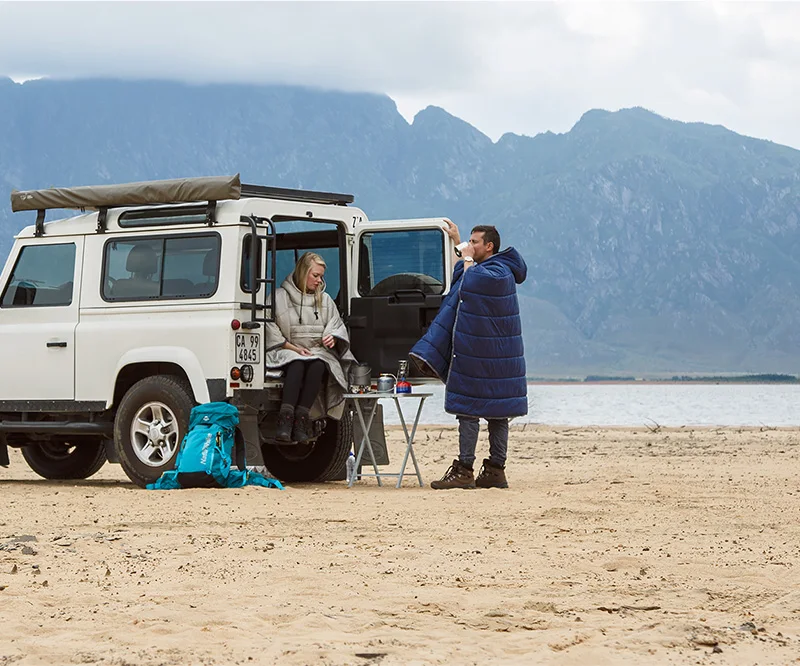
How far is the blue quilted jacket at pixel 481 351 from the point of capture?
34.6ft

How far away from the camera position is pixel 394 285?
11906 mm

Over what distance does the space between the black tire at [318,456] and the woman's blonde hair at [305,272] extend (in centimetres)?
131

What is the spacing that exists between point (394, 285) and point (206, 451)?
2378 millimetres

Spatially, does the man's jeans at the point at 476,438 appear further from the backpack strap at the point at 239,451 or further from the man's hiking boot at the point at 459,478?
the backpack strap at the point at 239,451

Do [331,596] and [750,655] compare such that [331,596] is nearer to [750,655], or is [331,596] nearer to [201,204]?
[750,655]

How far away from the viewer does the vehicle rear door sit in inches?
459

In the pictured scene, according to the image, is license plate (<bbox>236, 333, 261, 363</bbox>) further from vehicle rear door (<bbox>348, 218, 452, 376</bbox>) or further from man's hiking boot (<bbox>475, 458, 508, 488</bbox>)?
man's hiking boot (<bbox>475, 458, 508, 488</bbox>)

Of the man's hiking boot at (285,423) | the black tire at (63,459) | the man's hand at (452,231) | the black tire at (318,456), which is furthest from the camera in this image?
the black tire at (63,459)

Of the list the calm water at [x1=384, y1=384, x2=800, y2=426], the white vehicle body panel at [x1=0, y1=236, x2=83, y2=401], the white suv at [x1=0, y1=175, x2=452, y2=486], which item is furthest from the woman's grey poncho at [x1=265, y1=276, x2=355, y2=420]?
the calm water at [x1=384, y1=384, x2=800, y2=426]

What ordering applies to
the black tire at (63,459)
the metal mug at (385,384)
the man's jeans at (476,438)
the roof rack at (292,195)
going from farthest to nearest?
the black tire at (63,459)
the roof rack at (292,195)
the metal mug at (385,384)
the man's jeans at (476,438)

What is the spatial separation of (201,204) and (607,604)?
6.31 m

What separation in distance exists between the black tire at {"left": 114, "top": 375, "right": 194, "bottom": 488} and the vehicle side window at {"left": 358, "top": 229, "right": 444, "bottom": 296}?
6.36 ft

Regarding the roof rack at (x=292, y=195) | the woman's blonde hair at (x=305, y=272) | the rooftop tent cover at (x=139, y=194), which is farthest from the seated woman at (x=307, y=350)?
the rooftop tent cover at (x=139, y=194)

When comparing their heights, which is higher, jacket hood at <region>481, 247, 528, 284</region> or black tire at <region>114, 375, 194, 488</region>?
jacket hood at <region>481, 247, 528, 284</region>
